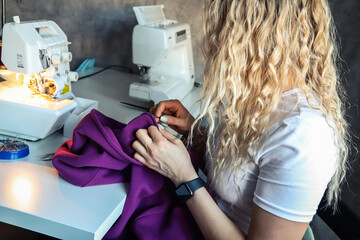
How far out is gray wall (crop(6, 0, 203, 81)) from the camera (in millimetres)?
2643

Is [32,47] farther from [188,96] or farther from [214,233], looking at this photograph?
[188,96]

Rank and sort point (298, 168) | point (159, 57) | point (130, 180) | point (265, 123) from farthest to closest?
point (159, 57) < point (130, 180) < point (265, 123) < point (298, 168)

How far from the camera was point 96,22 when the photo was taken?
2.71 m

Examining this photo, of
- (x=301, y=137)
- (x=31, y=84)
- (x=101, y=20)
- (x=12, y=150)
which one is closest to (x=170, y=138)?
(x=301, y=137)

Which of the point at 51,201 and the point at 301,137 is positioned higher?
the point at 301,137

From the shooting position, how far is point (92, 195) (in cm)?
106

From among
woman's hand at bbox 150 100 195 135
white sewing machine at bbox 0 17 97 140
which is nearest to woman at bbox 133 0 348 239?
woman's hand at bbox 150 100 195 135

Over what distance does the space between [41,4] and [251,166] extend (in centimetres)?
231

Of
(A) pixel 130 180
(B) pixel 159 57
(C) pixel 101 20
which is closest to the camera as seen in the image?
(A) pixel 130 180

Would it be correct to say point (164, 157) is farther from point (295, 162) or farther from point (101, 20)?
point (101, 20)

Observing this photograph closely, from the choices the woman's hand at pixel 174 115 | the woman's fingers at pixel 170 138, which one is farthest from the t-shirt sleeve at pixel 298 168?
the woman's hand at pixel 174 115

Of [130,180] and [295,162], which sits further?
[130,180]

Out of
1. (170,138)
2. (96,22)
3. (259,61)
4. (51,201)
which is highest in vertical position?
(259,61)

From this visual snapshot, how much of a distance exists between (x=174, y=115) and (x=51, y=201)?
680mm
